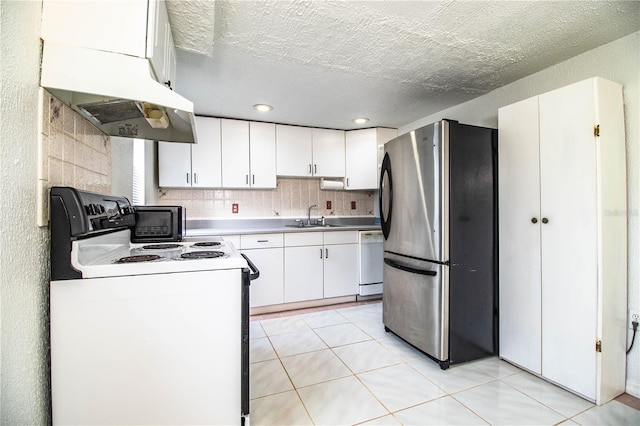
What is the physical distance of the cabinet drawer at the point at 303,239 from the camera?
10.1 ft

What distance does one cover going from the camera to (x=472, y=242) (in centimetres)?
204

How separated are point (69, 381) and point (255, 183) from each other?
2.53 metres

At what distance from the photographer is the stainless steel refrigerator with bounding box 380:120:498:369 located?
1.94m

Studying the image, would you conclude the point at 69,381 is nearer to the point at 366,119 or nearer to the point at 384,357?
the point at 384,357

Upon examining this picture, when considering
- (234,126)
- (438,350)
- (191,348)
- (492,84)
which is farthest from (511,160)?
(234,126)

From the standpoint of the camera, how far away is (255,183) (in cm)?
331

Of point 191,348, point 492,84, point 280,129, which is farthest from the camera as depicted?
point 280,129

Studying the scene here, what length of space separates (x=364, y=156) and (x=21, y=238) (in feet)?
10.8

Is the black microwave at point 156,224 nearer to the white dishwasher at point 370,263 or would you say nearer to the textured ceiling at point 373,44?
the textured ceiling at point 373,44

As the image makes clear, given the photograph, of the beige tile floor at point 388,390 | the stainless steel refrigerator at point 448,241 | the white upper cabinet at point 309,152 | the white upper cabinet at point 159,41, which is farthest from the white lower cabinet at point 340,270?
the white upper cabinet at point 159,41

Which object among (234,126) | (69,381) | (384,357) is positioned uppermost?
(234,126)

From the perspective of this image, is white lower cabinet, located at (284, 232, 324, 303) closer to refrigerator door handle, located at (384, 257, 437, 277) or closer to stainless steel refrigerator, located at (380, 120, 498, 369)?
refrigerator door handle, located at (384, 257, 437, 277)

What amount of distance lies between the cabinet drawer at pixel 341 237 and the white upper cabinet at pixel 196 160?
134cm

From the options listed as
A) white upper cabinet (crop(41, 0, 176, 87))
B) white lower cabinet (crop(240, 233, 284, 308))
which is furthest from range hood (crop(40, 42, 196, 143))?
white lower cabinet (crop(240, 233, 284, 308))
